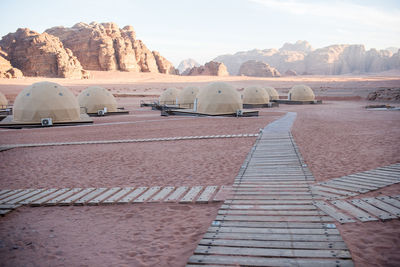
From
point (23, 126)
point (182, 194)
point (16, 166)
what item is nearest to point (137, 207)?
point (182, 194)

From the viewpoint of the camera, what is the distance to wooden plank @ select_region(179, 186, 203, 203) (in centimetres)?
547

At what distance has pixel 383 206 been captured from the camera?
15.3ft

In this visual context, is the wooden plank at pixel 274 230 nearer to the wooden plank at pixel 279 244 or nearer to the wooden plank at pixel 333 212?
the wooden plank at pixel 279 244

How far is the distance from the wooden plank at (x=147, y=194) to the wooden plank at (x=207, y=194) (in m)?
1.04

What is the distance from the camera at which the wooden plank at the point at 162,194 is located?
221 inches

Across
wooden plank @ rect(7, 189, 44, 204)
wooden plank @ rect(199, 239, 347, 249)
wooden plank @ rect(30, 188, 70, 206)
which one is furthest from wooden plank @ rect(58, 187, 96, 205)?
→ wooden plank @ rect(199, 239, 347, 249)

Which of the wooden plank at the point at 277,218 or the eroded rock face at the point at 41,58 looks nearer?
the wooden plank at the point at 277,218

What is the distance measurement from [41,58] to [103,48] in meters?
18.4

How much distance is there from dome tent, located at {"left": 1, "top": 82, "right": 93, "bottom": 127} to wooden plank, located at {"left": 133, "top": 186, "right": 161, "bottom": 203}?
15836 millimetres

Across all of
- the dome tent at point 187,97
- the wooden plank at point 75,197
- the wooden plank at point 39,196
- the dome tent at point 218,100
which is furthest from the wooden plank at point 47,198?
the dome tent at point 187,97

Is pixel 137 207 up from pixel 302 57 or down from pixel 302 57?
down

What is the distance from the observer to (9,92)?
45969mm

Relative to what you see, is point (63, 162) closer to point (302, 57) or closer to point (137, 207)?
point (137, 207)

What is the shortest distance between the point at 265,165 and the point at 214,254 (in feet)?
13.8
